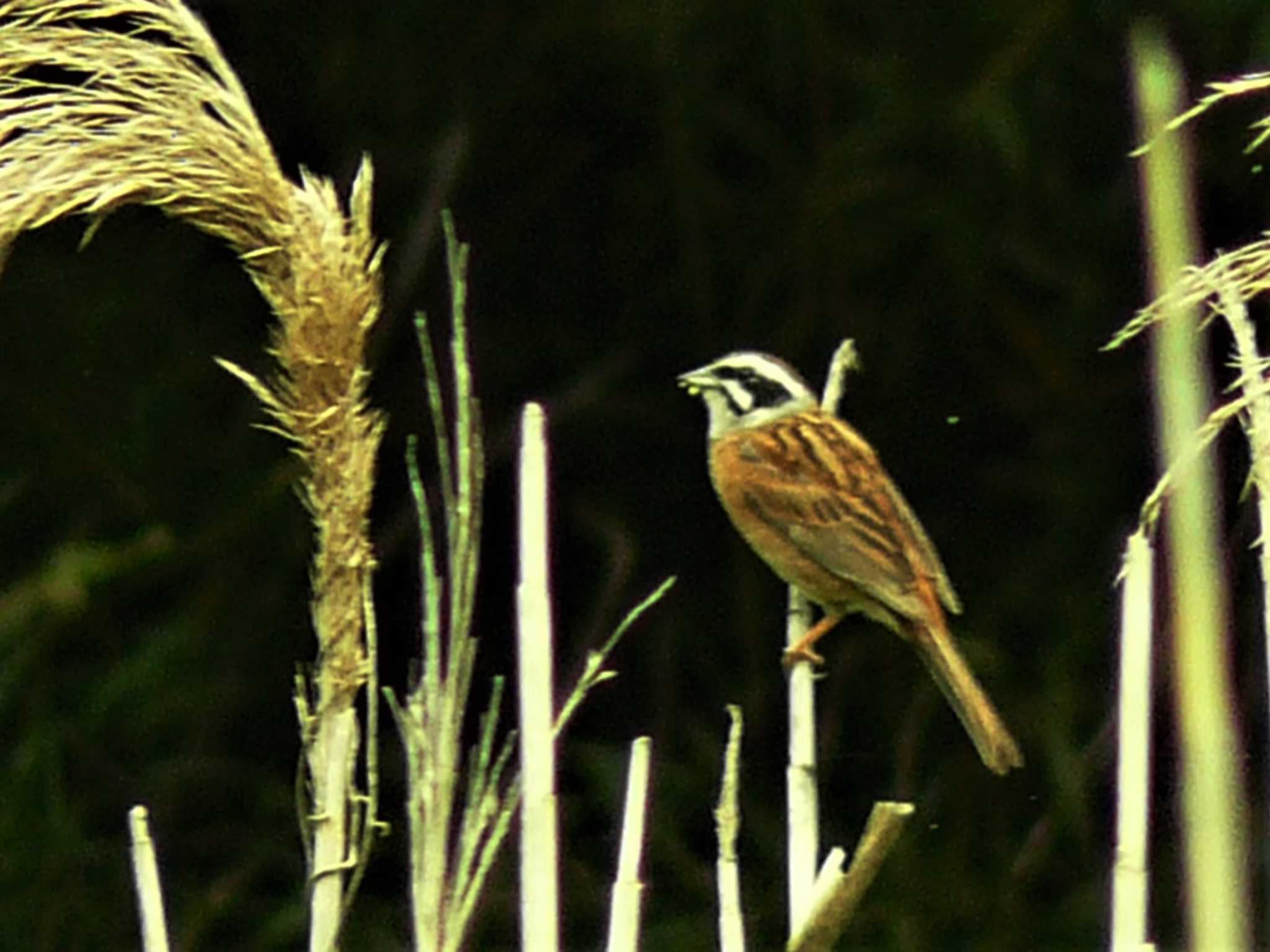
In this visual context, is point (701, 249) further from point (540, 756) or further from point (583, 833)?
point (540, 756)

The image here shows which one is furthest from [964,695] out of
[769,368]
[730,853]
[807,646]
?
[730,853]

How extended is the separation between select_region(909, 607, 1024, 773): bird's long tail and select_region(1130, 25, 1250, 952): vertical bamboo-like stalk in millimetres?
2524

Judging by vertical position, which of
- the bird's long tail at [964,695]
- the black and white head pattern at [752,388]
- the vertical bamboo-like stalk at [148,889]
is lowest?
the vertical bamboo-like stalk at [148,889]

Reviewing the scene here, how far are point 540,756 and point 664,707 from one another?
2851mm

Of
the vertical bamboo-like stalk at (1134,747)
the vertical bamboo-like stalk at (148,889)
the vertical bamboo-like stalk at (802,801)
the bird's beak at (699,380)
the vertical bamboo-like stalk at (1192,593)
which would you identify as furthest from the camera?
the bird's beak at (699,380)

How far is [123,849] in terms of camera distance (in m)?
4.65

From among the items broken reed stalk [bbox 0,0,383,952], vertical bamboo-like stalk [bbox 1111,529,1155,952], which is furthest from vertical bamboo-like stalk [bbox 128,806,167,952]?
vertical bamboo-like stalk [bbox 1111,529,1155,952]

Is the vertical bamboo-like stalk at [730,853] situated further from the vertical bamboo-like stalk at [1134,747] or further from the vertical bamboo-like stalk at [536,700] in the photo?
the vertical bamboo-like stalk at [1134,747]

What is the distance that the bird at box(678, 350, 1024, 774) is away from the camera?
11.6ft

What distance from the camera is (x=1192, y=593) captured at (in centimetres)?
68

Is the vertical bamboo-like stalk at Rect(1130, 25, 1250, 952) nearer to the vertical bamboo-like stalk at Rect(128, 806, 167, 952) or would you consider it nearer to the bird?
the vertical bamboo-like stalk at Rect(128, 806, 167, 952)

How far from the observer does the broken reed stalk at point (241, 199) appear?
1.70 meters

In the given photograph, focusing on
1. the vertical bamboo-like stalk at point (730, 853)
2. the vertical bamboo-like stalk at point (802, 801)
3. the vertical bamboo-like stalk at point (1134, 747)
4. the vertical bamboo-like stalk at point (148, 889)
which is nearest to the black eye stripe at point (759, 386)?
the vertical bamboo-like stalk at point (802, 801)

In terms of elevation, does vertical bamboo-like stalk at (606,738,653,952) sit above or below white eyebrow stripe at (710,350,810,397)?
below
